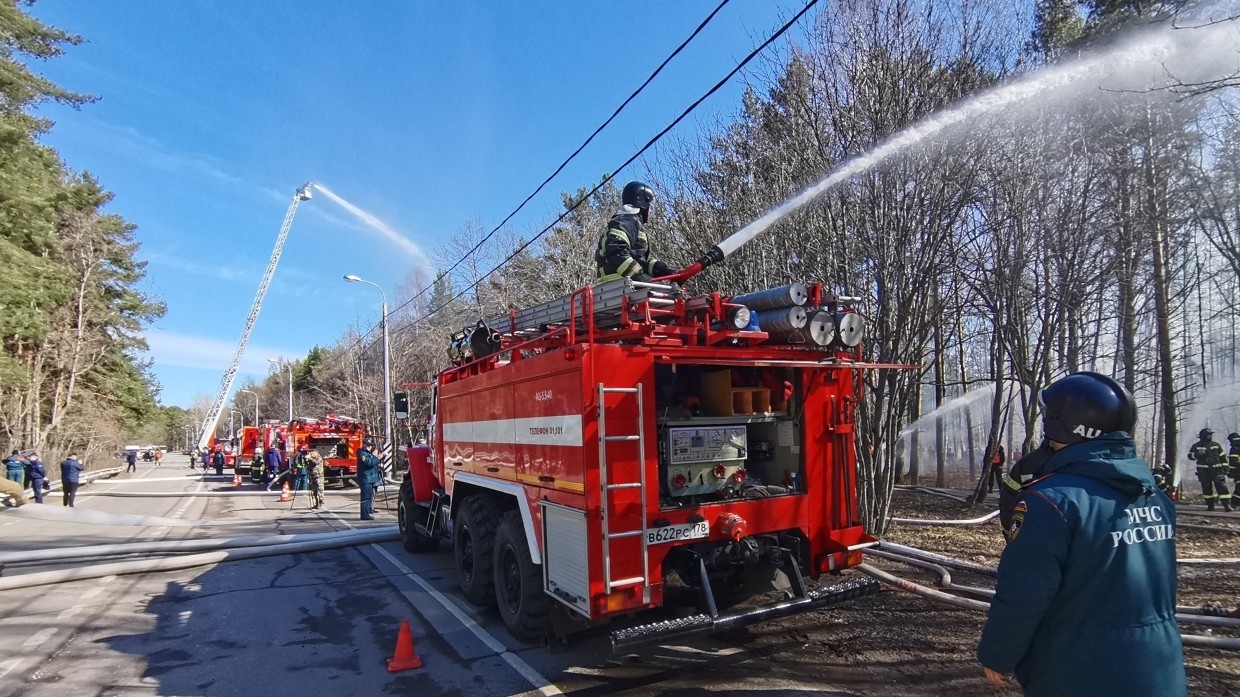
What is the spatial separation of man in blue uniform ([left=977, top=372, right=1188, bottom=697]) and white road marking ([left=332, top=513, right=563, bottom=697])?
3.38 metres

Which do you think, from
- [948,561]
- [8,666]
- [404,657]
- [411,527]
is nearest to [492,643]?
[404,657]

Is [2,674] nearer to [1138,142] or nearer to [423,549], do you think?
[423,549]

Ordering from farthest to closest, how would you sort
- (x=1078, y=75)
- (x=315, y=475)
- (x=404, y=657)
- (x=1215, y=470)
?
A: (x=315, y=475)
(x=1215, y=470)
(x=1078, y=75)
(x=404, y=657)

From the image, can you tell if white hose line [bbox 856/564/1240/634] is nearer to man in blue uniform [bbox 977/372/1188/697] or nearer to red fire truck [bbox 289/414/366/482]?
man in blue uniform [bbox 977/372/1188/697]

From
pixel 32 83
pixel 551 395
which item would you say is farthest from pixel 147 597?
pixel 32 83

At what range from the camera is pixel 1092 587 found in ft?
7.16

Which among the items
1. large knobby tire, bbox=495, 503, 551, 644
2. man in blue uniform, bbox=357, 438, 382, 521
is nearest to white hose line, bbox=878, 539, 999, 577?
large knobby tire, bbox=495, 503, 551, 644

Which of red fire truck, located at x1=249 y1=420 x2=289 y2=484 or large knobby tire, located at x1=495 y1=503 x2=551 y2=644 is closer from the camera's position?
large knobby tire, located at x1=495 y1=503 x2=551 y2=644

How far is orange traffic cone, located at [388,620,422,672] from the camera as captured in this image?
536 centimetres

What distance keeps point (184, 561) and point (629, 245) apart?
7860 mm

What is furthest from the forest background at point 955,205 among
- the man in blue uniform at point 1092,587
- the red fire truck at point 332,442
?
the red fire truck at point 332,442

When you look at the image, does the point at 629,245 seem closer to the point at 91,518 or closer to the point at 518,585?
the point at 518,585

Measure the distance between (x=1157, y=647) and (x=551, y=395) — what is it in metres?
3.75

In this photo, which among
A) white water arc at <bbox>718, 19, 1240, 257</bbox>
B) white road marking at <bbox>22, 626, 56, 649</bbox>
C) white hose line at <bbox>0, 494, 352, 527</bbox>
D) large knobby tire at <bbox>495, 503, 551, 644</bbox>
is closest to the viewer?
large knobby tire at <bbox>495, 503, 551, 644</bbox>
